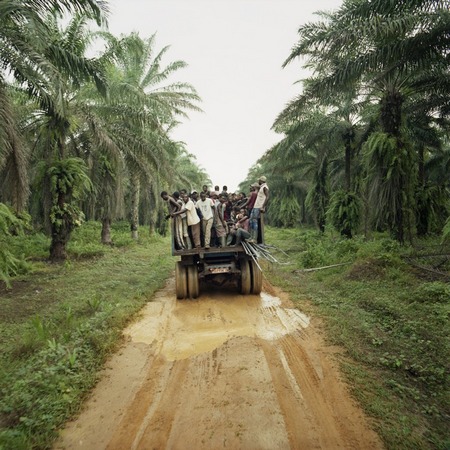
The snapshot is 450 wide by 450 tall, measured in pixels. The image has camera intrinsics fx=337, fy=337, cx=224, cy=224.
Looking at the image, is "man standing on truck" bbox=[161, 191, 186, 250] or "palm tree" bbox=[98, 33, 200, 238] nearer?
"man standing on truck" bbox=[161, 191, 186, 250]

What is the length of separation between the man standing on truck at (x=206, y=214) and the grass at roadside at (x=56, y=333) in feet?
6.76

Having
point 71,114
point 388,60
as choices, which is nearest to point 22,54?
point 71,114

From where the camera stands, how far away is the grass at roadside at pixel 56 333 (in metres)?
3.46

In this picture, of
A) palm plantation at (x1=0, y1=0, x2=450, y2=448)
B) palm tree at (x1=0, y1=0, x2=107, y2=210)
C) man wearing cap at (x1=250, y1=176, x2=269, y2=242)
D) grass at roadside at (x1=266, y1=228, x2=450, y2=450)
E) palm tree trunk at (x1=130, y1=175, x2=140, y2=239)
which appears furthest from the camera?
palm tree trunk at (x1=130, y1=175, x2=140, y2=239)

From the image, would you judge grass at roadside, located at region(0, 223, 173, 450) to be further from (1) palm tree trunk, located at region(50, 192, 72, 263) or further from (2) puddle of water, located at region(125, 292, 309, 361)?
(1) palm tree trunk, located at region(50, 192, 72, 263)

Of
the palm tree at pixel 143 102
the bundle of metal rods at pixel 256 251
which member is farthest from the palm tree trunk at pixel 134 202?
the bundle of metal rods at pixel 256 251

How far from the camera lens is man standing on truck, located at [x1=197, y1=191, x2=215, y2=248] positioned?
323 inches

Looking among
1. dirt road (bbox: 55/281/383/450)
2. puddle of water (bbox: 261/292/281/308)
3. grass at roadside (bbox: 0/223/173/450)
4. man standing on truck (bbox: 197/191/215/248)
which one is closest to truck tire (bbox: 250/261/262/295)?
puddle of water (bbox: 261/292/281/308)

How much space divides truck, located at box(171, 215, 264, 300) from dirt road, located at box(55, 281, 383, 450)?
1.75m

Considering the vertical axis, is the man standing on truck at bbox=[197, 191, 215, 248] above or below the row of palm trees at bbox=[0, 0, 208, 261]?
below

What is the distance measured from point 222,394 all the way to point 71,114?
1107cm

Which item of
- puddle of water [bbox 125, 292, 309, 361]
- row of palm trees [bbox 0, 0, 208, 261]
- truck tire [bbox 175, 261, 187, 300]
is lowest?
puddle of water [bbox 125, 292, 309, 361]

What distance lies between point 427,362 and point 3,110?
8985 millimetres

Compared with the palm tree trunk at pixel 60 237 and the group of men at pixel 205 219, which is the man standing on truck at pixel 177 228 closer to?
the group of men at pixel 205 219
